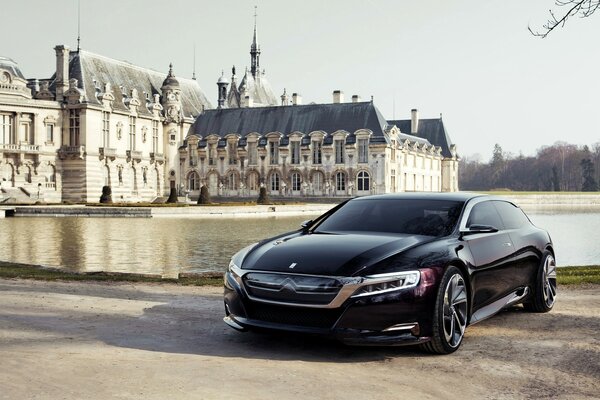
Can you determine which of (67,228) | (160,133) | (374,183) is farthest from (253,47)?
(67,228)

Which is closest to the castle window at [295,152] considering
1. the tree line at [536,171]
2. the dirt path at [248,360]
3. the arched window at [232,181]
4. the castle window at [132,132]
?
the arched window at [232,181]

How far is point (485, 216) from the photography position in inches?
290

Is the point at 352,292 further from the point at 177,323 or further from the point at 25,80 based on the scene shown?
the point at 25,80

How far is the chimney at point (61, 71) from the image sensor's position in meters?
58.7

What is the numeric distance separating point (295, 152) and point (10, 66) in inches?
1114

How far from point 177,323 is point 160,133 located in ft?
217

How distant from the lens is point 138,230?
2745 cm

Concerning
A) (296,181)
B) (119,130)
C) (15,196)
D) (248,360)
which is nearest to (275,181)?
(296,181)

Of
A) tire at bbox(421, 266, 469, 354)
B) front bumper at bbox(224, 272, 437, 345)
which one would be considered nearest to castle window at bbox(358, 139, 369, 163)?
tire at bbox(421, 266, 469, 354)

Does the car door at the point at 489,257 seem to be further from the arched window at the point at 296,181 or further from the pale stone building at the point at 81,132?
the arched window at the point at 296,181

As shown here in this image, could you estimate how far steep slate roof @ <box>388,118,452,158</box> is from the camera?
88688 millimetres

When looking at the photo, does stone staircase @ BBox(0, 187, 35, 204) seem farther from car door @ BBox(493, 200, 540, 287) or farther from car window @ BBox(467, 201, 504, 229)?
car window @ BBox(467, 201, 504, 229)

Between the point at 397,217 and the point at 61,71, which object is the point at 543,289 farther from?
the point at 61,71

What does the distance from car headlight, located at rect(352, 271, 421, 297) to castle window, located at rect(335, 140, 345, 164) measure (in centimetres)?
6177
